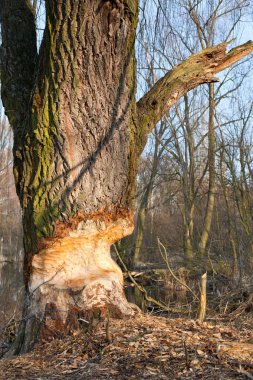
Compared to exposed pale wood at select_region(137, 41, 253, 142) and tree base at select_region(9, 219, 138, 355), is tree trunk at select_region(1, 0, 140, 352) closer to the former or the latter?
tree base at select_region(9, 219, 138, 355)

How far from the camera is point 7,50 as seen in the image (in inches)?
173

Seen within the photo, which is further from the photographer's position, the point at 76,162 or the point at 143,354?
the point at 76,162

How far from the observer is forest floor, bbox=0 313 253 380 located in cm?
285

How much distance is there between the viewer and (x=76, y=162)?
3.87 meters

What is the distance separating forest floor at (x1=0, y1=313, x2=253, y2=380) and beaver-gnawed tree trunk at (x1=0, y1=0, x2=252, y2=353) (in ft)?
1.03

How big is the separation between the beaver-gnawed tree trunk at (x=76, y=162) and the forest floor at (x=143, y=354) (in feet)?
1.03

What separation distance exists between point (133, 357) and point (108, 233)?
1290mm

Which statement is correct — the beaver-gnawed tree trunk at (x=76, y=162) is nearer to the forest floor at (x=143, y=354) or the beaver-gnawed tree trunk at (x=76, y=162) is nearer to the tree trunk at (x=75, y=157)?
the tree trunk at (x=75, y=157)

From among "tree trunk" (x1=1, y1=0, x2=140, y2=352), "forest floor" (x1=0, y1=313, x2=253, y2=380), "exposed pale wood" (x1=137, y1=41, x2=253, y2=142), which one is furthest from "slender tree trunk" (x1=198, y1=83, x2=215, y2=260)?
"forest floor" (x1=0, y1=313, x2=253, y2=380)

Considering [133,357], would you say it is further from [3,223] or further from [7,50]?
[3,223]

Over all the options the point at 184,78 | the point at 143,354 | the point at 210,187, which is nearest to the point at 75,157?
the point at 184,78

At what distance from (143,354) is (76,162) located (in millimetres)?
1648

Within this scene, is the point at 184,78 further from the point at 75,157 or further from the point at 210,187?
the point at 210,187

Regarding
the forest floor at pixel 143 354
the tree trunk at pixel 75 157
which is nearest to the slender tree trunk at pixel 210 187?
the tree trunk at pixel 75 157
